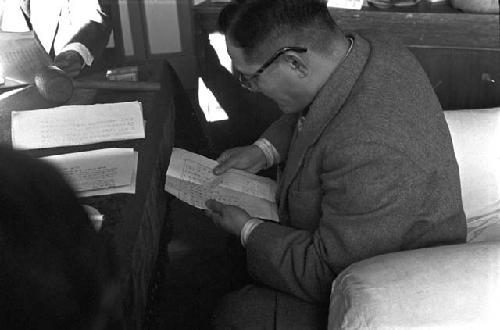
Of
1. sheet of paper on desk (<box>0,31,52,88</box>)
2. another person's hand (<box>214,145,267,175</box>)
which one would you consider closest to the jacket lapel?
another person's hand (<box>214,145,267,175</box>)

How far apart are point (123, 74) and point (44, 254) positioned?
4.72ft

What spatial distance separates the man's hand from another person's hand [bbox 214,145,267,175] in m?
0.21

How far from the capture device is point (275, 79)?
1.31 meters

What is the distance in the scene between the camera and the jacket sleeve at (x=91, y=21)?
89.0 inches

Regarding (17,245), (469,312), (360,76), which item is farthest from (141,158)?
(17,245)

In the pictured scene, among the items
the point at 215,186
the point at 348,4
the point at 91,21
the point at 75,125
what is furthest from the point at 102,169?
the point at 348,4

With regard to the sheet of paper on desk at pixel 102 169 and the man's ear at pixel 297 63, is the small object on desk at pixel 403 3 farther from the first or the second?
the sheet of paper on desk at pixel 102 169

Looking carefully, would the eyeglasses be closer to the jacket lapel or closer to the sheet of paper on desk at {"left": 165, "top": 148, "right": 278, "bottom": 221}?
the jacket lapel

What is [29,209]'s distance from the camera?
517 millimetres

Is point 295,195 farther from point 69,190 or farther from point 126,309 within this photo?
point 69,190

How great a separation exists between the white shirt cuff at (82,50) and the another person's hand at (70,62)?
0.02 m

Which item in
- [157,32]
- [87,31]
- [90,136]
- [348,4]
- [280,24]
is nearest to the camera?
[280,24]

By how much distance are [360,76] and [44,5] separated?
157cm

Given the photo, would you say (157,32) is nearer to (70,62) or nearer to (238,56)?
(70,62)
